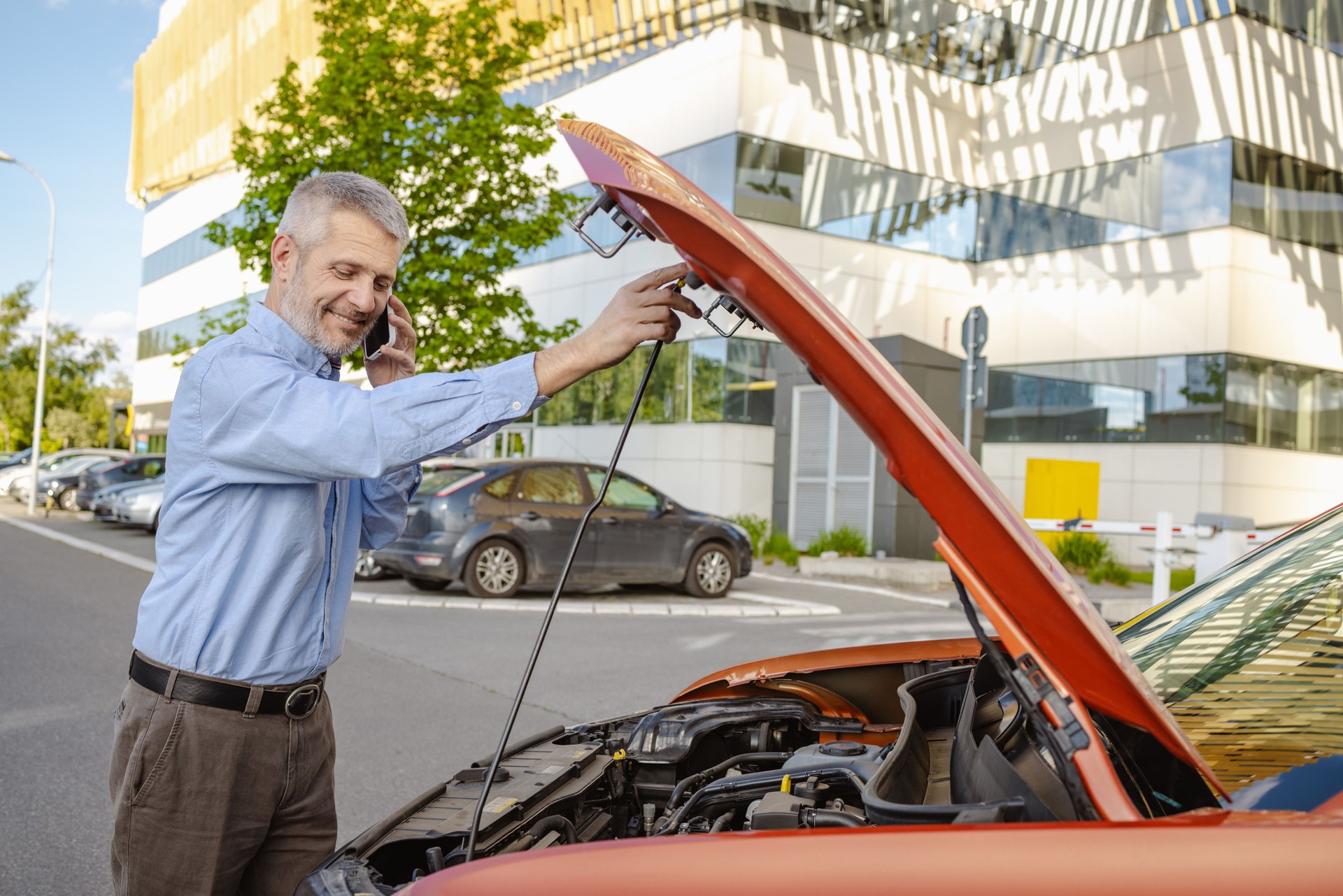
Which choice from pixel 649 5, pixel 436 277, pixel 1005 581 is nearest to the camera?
pixel 1005 581

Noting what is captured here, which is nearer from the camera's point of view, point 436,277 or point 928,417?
point 928,417

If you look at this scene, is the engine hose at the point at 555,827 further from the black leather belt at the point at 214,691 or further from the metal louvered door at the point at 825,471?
the metal louvered door at the point at 825,471

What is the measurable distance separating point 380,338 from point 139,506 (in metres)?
19.3

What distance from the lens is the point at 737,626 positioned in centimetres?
1054

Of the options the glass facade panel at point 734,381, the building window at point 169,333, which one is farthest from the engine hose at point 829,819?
the building window at point 169,333

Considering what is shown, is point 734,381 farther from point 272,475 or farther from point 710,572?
point 272,475

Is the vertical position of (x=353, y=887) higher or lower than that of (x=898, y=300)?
lower

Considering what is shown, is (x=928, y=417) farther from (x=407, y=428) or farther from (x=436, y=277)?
(x=436, y=277)

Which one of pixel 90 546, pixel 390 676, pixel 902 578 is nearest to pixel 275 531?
pixel 390 676

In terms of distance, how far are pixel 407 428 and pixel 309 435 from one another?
6.9 inches

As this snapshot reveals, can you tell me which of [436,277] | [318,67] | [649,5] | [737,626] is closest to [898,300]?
[649,5]

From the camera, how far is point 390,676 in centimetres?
760

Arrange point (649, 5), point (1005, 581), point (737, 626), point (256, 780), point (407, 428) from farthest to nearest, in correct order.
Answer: point (649, 5), point (737, 626), point (256, 780), point (407, 428), point (1005, 581)

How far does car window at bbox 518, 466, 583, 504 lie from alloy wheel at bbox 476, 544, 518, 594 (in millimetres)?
642
